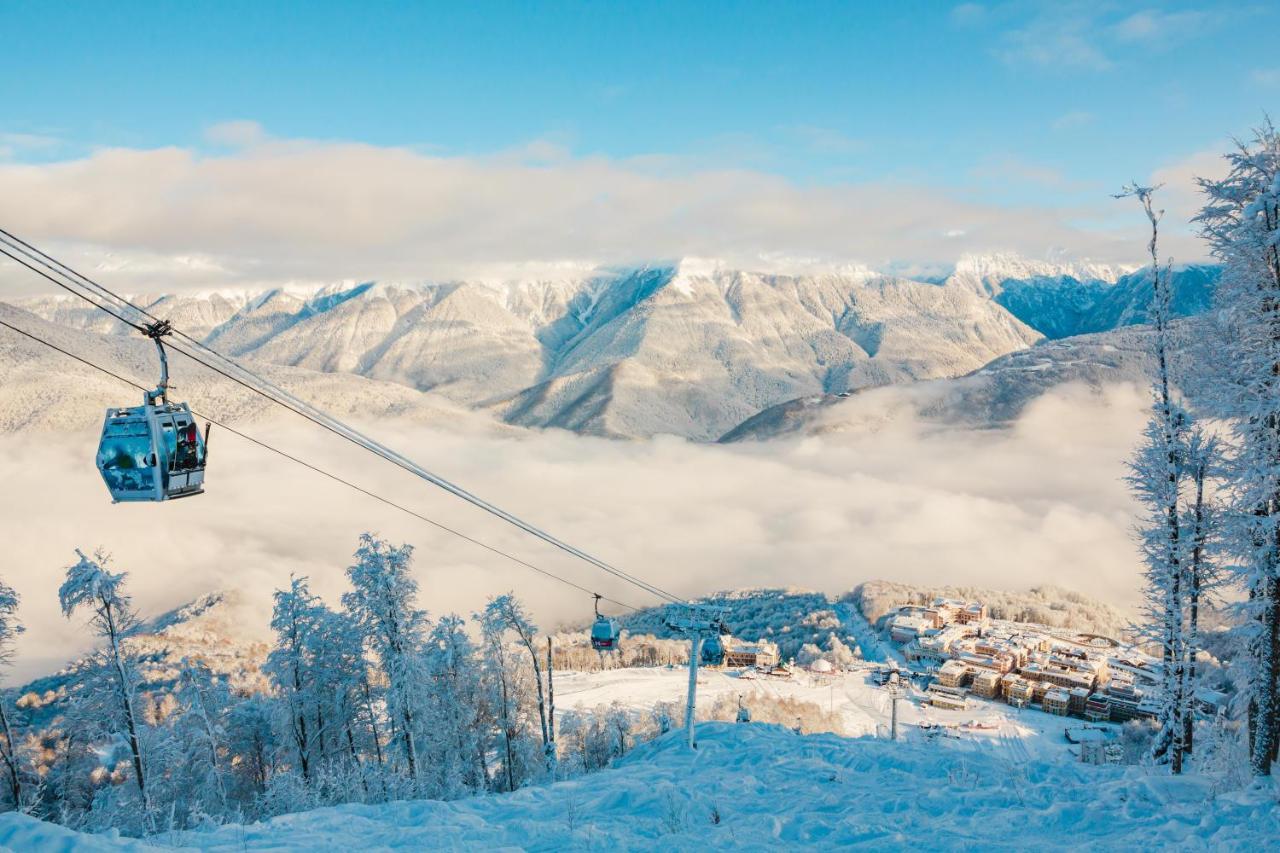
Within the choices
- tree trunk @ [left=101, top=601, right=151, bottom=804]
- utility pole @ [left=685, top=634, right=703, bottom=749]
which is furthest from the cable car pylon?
tree trunk @ [left=101, top=601, right=151, bottom=804]

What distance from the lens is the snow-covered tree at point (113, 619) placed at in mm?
22156

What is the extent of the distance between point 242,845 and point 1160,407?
21591 millimetres

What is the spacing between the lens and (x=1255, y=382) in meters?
13.2

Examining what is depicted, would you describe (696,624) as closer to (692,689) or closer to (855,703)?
(692,689)

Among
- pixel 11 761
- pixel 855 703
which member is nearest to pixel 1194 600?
pixel 11 761

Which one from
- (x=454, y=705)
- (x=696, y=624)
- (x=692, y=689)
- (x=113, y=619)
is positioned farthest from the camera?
(x=454, y=705)

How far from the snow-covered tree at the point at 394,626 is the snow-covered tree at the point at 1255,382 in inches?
942

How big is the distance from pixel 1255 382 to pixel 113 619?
30687 millimetres

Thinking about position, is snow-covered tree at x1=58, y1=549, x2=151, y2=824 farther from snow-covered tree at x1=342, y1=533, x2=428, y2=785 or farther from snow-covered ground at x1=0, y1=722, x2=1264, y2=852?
snow-covered ground at x1=0, y1=722, x2=1264, y2=852

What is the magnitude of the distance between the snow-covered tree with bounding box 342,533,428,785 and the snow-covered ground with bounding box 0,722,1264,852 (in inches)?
454

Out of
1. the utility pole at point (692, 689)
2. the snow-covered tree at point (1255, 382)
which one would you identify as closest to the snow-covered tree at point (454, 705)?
the utility pole at point (692, 689)

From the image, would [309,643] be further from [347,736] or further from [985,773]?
[985,773]

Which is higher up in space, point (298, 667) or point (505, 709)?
point (298, 667)

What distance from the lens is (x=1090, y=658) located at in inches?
2842
